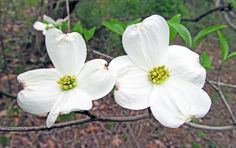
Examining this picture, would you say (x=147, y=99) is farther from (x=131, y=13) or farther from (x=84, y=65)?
(x=131, y=13)

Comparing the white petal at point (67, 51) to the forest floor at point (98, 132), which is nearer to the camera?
the white petal at point (67, 51)

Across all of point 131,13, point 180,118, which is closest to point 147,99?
point 180,118

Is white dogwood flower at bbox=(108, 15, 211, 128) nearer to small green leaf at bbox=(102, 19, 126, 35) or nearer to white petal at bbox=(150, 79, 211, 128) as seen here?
white petal at bbox=(150, 79, 211, 128)

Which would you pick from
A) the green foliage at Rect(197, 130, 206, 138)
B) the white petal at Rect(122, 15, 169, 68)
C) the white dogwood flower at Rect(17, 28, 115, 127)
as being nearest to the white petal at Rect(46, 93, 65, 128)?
the white dogwood flower at Rect(17, 28, 115, 127)

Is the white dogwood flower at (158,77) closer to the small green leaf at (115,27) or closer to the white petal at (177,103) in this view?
the white petal at (177,103)

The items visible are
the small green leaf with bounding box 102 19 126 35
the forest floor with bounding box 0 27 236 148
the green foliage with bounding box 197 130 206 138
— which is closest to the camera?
the small green leaf with bounding box 102 19 126 35

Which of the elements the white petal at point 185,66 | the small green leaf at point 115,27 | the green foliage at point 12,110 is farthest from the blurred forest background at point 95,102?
the white petal at point 185,66

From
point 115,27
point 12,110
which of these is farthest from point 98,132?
point 115,27
